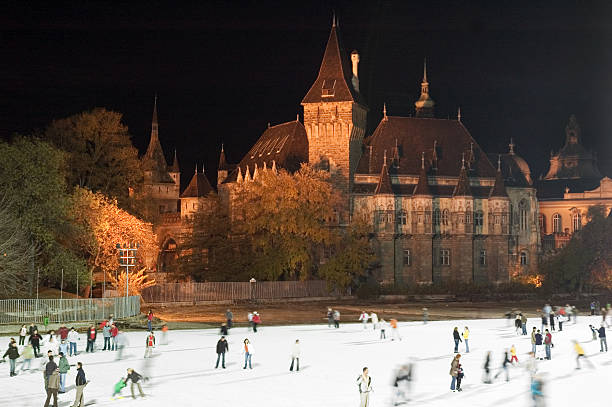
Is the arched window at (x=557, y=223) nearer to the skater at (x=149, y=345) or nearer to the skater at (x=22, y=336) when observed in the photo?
the skater at (x=22, y=336)

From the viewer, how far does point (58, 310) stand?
4812cm

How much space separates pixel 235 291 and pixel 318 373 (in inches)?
1684

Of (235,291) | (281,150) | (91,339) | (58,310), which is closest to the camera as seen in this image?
(91,339)

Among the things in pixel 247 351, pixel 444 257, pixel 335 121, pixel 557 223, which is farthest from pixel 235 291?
pixel 557 223

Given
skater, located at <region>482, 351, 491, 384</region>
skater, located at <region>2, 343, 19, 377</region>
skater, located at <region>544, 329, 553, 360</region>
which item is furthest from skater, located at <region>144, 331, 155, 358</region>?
skater, located at <region>544, 329, 553, 360</region>

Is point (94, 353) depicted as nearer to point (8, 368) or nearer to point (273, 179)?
point (8, 368)

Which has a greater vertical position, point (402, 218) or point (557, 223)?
point (557, 223)

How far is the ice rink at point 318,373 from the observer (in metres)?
28.2

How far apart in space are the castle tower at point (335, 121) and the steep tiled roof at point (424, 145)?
2919 millimetres

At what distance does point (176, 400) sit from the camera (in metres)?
27.9

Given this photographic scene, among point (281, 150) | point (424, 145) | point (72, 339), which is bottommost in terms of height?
point (72, 339)

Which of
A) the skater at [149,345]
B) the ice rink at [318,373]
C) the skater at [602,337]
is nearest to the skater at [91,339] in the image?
the ice rink at [318,373]

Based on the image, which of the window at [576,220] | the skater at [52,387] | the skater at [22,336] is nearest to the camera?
the skater at [52,387]

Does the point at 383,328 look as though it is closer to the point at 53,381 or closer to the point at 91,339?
the point at 91,339
